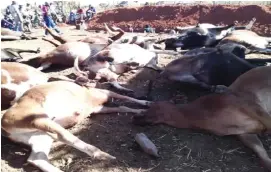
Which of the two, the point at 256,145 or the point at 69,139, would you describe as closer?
the point at 69,139

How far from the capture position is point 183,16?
28.5 meters

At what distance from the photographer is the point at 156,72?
23.2ft

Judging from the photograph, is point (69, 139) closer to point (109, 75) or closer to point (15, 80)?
point (15, 80)

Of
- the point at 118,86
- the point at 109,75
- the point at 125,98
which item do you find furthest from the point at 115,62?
the point at 125,98

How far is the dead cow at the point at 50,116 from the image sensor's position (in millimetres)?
3777

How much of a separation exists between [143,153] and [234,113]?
1212 mm

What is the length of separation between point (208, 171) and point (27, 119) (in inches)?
81.0

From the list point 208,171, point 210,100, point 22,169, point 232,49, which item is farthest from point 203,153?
point 232,49

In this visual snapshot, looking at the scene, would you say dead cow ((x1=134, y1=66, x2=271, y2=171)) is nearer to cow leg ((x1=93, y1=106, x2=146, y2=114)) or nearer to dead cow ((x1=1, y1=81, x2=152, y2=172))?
cow leg ((x1=93, y1=106, x2=146, y2=114))

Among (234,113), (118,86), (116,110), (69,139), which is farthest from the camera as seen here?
(118,86)

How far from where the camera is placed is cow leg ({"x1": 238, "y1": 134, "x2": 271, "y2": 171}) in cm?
377

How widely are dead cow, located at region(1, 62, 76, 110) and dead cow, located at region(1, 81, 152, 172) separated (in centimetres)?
101

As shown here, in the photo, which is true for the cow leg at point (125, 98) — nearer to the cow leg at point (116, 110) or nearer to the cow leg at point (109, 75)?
the cow leg at point (116, 110)

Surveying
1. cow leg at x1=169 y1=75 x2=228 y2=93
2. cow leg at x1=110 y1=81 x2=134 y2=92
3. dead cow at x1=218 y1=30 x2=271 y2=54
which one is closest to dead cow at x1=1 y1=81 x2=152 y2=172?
cow leg at x1=110 y1=81 x2=134 y2=92
